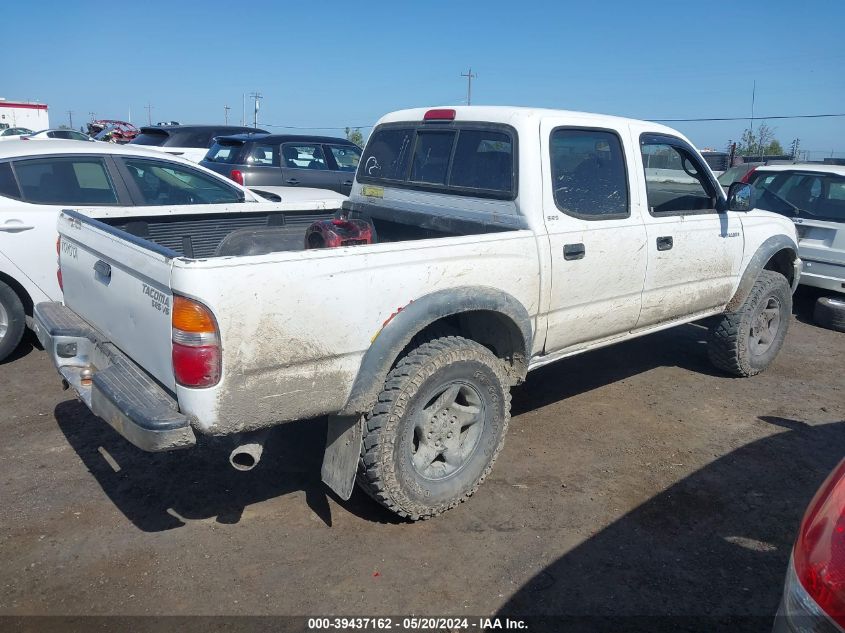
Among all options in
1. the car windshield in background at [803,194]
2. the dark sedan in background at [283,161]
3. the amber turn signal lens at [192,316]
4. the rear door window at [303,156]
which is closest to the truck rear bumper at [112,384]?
the amber turn signal lens at [192,316]

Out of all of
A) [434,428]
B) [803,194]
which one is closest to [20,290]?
[434,428]

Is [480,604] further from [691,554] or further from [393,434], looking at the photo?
[691,554]

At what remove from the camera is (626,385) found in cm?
555

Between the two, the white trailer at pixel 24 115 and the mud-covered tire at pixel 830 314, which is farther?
the white trailer at pixel 24 115

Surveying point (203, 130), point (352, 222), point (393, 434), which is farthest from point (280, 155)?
point (393, 434)

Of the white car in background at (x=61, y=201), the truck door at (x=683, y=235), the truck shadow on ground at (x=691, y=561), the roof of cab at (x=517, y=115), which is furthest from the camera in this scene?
the white car in background at (x=61, y=201)

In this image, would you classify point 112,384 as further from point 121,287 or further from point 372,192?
point 372,192

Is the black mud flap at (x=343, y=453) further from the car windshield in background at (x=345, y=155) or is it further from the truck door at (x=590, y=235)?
the car windshield in background at (x=345, y=155)

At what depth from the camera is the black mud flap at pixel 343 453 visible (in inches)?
124

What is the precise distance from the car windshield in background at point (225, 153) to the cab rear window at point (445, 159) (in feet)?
19.0

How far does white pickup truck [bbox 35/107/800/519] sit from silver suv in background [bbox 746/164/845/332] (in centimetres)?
253

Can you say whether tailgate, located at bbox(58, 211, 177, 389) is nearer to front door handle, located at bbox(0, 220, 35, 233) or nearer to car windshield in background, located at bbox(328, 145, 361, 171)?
front door handle, located at bbox(0, 220, 35, 233)

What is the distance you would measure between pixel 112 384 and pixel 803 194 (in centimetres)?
763

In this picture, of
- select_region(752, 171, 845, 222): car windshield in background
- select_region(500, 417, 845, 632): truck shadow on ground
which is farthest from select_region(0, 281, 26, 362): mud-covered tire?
select_region(752, 171, 845, 222): car windshield in background
